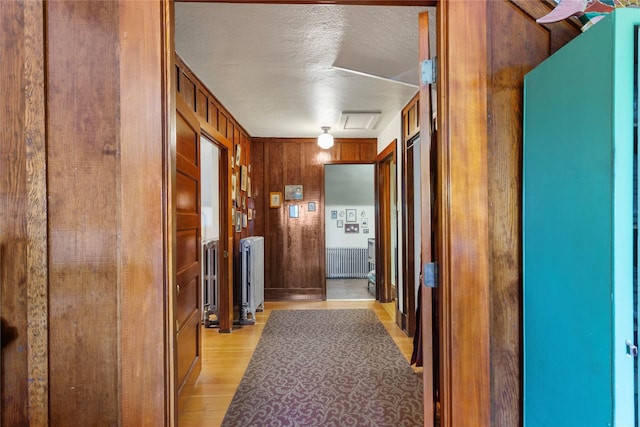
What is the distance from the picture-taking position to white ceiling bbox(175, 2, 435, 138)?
198cm

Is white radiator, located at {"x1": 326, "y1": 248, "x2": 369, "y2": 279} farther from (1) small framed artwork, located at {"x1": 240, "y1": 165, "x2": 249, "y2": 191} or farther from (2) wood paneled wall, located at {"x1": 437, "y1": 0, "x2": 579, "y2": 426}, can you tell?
(2) wood paneled wall, located at {"x1": 437, "y1": 0, "x2": 579, "y2": 426}

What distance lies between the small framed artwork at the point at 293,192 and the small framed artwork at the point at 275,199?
10cm

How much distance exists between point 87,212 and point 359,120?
11.2ft

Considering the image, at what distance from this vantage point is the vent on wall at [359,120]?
155 inches

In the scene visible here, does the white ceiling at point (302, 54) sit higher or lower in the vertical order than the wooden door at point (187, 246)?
higher

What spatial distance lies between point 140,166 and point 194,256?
4.38ft

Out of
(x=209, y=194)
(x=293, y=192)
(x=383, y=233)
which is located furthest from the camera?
(x=293, y=192)

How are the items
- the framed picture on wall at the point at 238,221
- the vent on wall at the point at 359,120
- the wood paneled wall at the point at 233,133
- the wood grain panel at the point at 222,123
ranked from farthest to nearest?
the framed picture on wall at the point at 238,221
the vent on wall at the point at 359,120
the wood grain panel at the point at 222,123
the wood paneled wall at the point at 233,133

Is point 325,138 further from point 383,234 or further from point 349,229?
point 349,229

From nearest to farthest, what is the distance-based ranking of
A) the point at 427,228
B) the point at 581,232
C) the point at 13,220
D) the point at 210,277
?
the point at 581,232 < the point at 13,220 < the point at 427,228 < the point at 210,277

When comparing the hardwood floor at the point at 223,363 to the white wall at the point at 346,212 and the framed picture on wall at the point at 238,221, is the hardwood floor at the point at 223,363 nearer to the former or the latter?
the framed picture on wall at the point at 238,221

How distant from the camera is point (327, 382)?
262cm

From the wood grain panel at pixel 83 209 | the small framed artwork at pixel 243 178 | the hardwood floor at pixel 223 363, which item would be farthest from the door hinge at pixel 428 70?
the small framed artwork at pixel 243 178

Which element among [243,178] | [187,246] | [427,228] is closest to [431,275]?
[427,228]
